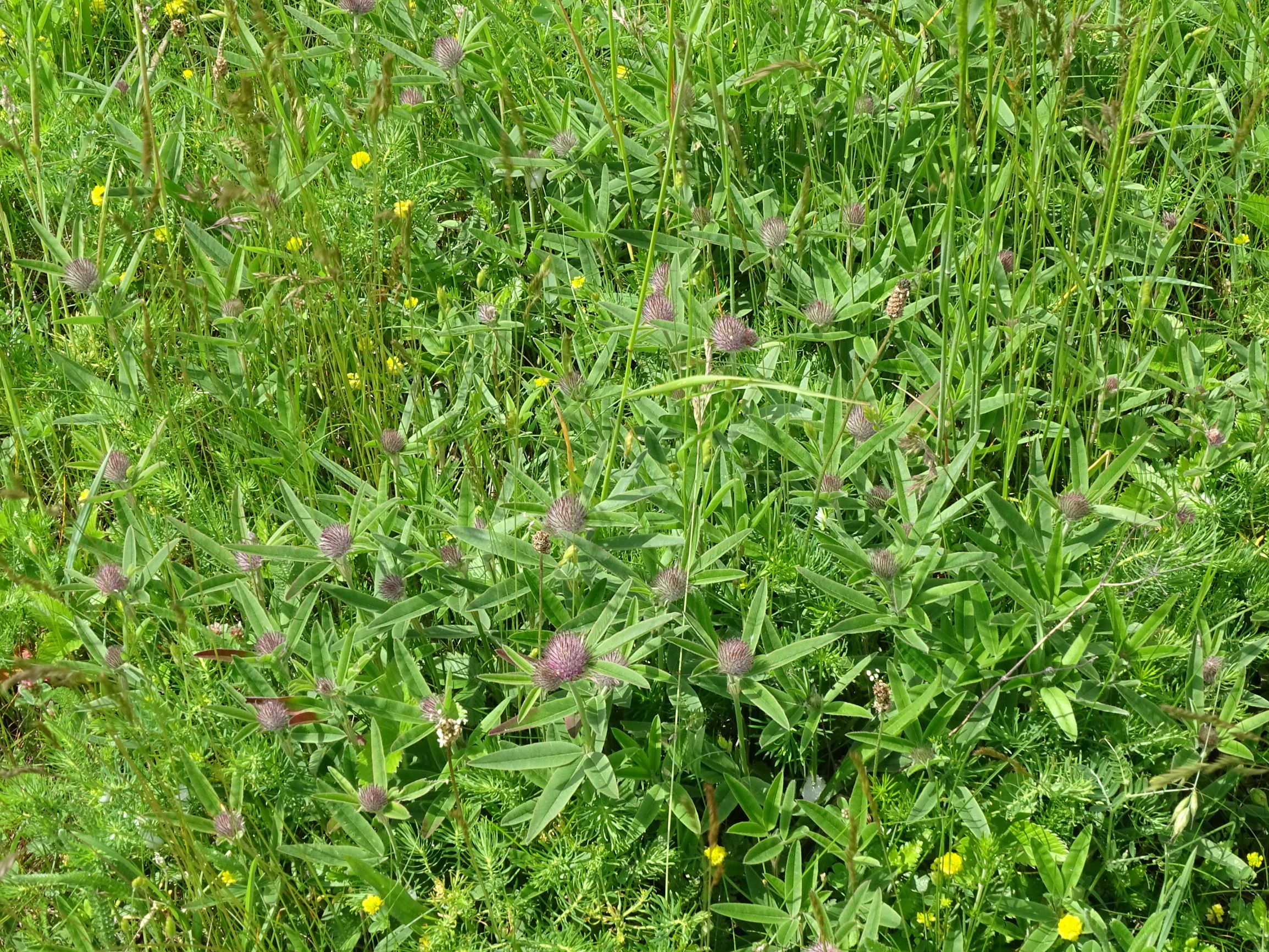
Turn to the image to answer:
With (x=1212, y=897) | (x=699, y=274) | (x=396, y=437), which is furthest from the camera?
(x=699, y=274)

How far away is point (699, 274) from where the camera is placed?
7.79 ft

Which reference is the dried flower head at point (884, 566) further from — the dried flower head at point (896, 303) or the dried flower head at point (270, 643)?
the dried flower head at point (270, 643)

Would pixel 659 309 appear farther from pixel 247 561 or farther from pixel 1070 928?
pixel 1070 928

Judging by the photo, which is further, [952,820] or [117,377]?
[117,377]

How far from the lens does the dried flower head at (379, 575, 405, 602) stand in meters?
2.08

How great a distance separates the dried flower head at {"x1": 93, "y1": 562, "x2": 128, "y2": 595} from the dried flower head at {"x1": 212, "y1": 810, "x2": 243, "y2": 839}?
0.47m

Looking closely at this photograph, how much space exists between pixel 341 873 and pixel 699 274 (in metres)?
1.32

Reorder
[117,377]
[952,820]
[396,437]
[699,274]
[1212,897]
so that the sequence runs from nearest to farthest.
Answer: [952,820], [1212,897], [396,437], [699,274], [117,377]

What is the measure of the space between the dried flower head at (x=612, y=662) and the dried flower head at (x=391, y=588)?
0.45m

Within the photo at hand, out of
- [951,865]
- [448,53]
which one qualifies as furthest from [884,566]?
[448,53]

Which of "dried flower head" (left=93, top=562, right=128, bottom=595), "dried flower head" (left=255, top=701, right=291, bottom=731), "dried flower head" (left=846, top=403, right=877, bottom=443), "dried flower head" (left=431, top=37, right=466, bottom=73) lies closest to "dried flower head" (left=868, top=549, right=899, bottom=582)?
"dried flower head" (left=846, top=403, right=877, bottom=443)

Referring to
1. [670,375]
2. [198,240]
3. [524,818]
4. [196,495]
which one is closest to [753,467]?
[670,375]

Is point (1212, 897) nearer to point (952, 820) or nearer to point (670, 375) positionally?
point (952, 820)

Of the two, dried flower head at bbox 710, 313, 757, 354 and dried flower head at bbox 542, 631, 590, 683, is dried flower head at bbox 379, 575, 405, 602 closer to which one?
dried flower head at bbox 542, 631, 590, 683
